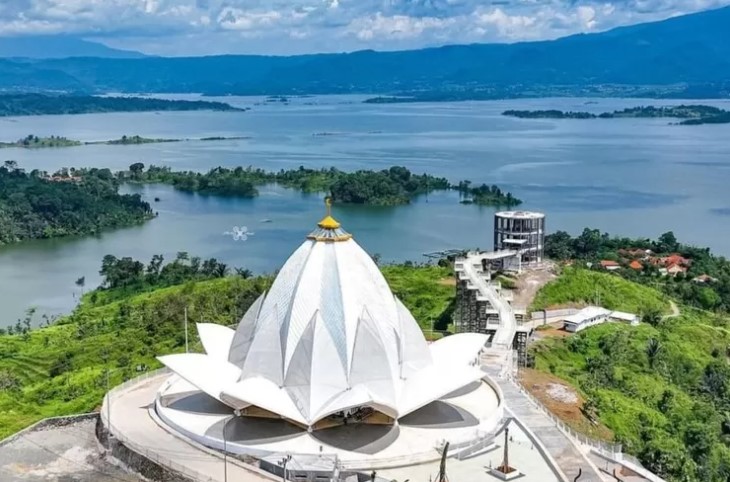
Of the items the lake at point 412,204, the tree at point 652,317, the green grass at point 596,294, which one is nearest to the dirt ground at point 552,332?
the green grass at point 596,294

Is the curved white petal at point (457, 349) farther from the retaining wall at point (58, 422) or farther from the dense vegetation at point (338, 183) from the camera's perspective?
the dense vegetation at point (338, 183)

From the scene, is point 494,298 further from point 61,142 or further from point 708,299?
point 61,142

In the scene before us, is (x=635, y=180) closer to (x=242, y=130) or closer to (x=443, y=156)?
(x=443, y=156)

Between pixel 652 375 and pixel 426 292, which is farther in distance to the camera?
pixel 426 292

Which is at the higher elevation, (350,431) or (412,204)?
(350,431)

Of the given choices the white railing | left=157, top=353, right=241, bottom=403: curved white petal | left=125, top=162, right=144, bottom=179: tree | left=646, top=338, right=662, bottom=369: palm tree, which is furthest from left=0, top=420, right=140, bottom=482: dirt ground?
left=125, top=162, right=144, bottom=179: tree

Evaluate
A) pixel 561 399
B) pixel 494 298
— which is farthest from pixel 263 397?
pixel 494 298

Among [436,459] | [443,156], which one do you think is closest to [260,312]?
[436,459]
